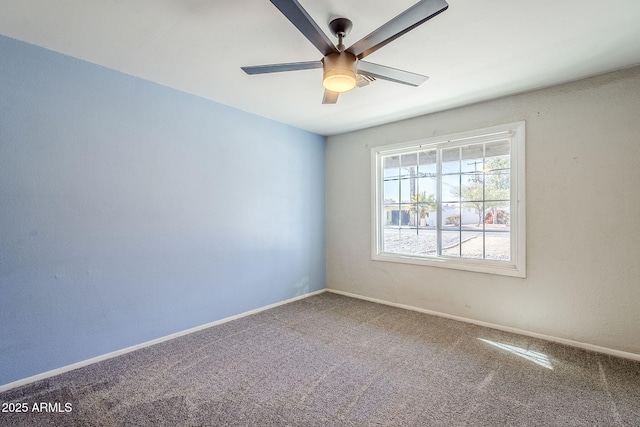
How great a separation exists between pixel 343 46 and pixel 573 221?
254 centimetres

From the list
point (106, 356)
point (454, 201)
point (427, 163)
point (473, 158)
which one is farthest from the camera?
point (427, 163)

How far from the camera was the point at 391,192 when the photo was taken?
3934 mm

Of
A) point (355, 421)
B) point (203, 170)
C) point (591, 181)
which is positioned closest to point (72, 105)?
point (203, 170)

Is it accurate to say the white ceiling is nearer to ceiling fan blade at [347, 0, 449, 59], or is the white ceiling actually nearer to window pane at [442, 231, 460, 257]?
ceiling fan blade at [347, 0, 449, 59]

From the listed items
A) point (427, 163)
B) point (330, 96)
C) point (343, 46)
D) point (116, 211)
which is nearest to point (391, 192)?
point (427, 163)

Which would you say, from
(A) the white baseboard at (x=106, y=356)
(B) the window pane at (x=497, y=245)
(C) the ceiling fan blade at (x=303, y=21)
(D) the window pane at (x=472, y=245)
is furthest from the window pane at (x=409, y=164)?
(A) the white baseboard at (x=106, y=356)

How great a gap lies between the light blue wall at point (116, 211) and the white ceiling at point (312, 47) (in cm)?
→ 30

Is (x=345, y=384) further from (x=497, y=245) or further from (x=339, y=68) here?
(x=497, y=245)

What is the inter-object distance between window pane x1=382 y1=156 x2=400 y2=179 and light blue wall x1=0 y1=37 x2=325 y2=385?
1555mm

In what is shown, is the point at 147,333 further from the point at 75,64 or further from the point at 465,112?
the point at 465,112

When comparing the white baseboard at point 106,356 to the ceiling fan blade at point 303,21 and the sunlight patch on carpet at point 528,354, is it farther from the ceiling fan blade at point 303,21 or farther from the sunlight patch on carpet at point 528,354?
the ceiling fan blade at point 303,21

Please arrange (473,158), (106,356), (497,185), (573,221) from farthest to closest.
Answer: (473,158) < (497,185) < (573,221) < (106,356)

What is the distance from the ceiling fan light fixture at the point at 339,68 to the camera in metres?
1.68

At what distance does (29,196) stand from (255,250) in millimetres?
2023
